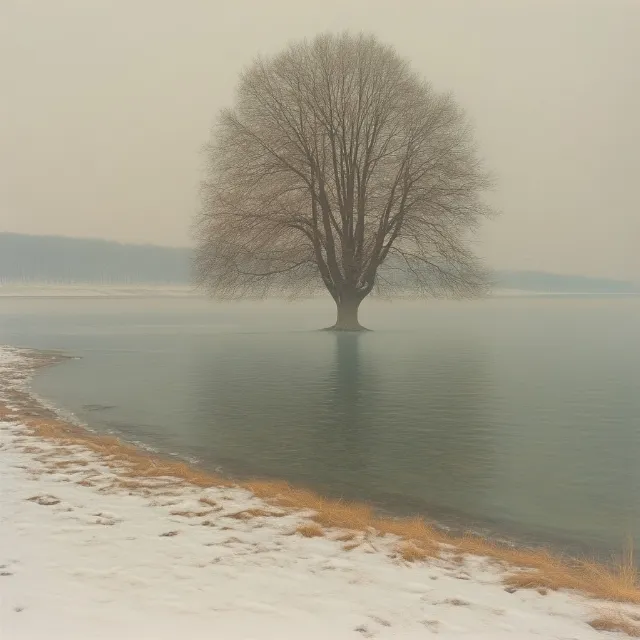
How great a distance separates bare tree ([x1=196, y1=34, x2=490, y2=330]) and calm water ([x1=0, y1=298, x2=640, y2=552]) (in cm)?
870

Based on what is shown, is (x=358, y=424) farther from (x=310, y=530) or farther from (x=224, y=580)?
(x=224, y=580)

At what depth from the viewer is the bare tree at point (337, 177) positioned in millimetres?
33594

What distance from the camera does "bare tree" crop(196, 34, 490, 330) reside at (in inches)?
1323

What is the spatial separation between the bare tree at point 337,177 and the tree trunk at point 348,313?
6.73 feet

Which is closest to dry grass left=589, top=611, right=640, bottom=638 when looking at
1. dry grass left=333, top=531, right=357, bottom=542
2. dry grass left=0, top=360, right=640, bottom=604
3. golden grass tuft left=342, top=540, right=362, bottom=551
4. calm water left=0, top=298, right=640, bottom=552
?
dry grass left=0, top=360, right=640, bottom=604

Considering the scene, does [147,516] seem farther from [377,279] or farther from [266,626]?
[377,279]

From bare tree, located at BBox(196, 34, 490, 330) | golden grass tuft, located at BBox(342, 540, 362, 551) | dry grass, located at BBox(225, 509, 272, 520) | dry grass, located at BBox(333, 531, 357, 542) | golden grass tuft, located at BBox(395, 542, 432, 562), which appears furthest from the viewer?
bare tree, located at BBox(196, 34, 490, 330)

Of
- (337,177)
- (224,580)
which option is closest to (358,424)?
(224,580)

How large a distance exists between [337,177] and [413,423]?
79.7 ft

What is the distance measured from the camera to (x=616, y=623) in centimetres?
446

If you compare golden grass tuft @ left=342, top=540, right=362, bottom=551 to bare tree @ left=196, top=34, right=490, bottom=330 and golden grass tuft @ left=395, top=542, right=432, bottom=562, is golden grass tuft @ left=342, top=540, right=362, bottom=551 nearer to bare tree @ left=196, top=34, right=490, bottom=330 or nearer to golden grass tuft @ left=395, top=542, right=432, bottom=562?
golden grass tuft @ left=395, top=542, right=432, bottom=562

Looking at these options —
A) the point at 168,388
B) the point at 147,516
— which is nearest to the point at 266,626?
the point at 147,516

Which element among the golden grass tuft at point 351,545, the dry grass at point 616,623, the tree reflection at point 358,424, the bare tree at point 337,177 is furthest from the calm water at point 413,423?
the bare tree at point 337,177

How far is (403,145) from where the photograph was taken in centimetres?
3425
